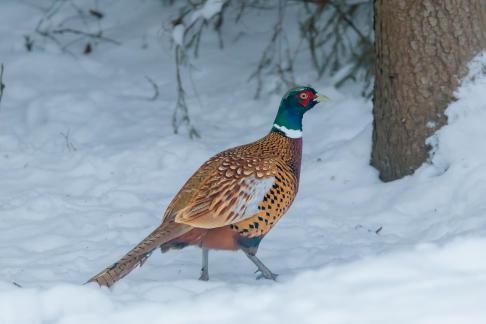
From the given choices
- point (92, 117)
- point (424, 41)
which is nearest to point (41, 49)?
point (92, 117)

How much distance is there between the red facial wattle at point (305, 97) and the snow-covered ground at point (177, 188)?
67 cm

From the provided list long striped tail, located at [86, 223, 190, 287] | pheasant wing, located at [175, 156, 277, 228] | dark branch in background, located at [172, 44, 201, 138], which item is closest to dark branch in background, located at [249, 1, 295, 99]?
dark branch in background, located at [172, 44, 201, 138]

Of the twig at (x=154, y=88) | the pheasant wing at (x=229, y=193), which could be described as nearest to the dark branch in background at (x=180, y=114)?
the twig at (x=154, y=88)

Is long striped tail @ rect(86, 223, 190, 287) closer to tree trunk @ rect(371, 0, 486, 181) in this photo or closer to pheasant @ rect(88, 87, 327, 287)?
pheasant @ rect(88, 87, 327, 287)

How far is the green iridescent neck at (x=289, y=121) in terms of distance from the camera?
4.90m

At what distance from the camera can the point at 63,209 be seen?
5.50 m

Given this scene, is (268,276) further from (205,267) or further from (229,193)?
(229,193)

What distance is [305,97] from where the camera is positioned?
495cm

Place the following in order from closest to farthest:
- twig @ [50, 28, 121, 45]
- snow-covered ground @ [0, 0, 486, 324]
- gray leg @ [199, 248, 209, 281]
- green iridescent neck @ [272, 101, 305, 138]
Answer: snow-covered ground @ [0, 0, 486, 324] < gray leg @ [199, 248, 209, 281] < green iridescent neck @ [272, 101, 305, 138] < twig @ [50, 28, 121, 45]

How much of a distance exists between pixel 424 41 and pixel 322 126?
1.44 metres

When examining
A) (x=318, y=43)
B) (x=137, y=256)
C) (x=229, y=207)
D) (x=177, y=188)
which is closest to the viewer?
(x=137, y=256)

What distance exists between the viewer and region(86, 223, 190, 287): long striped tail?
4141 millimetres

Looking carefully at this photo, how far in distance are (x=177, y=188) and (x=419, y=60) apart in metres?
1.53

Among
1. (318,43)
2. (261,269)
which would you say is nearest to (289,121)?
(261,269)
